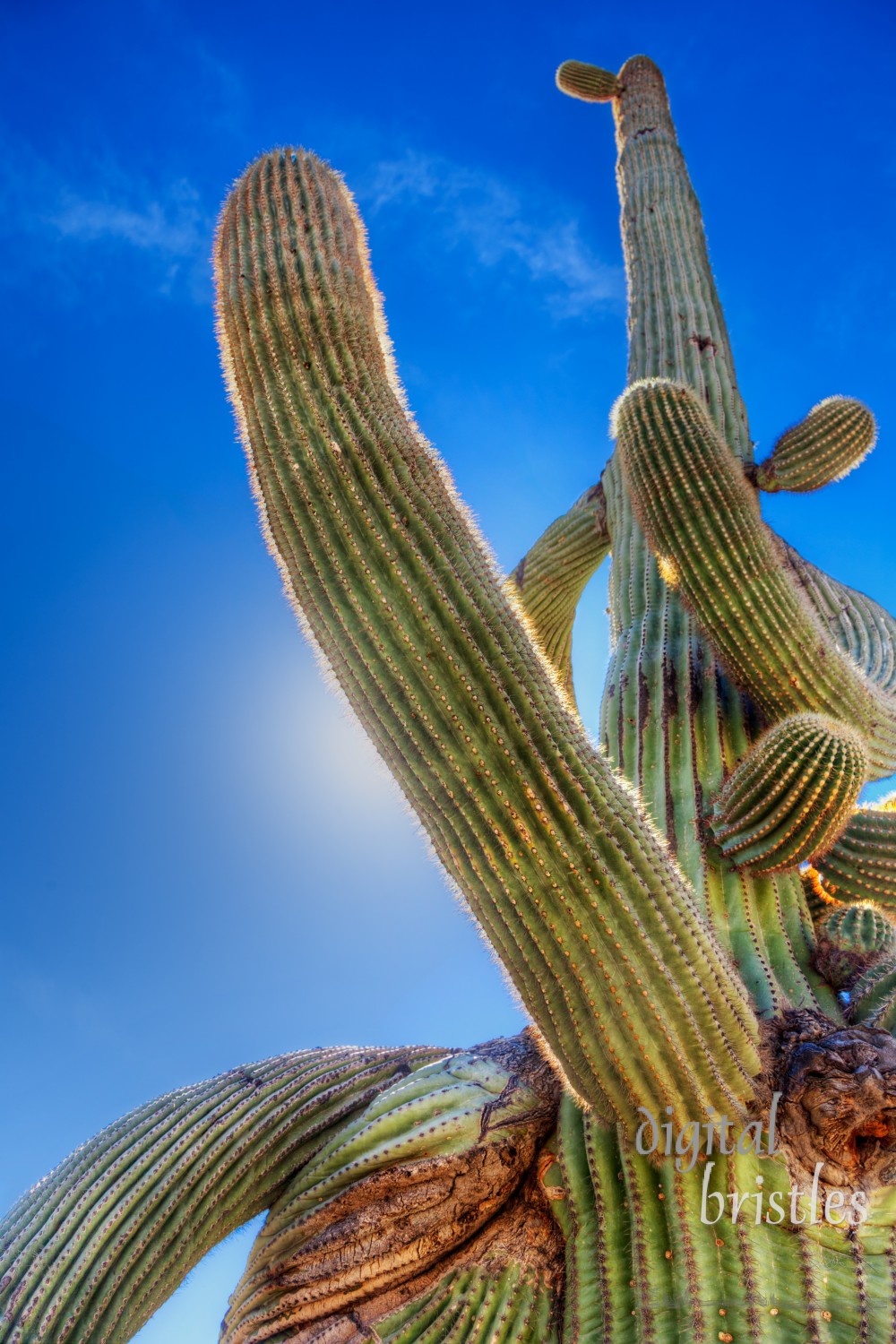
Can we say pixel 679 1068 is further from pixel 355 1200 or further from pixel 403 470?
pixel 403 470

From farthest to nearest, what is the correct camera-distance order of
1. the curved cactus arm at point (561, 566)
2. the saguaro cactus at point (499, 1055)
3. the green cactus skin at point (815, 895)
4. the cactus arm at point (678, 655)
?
the curved cactus arm at point (561, 566)
the green cactus skin at point (815, 895)
the cactus arm at point (678, 655)
the saguaro cactus at point (499, 1055)

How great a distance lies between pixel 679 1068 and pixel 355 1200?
951 mm

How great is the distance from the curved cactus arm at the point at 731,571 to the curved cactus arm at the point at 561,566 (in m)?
0.90

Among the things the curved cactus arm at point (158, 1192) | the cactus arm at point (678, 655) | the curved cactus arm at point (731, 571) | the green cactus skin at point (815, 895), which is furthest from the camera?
the curved cactus arm at point (731, 571)

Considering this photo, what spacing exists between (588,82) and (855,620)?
4.53 meters

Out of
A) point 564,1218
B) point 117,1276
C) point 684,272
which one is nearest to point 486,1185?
point 564,1218

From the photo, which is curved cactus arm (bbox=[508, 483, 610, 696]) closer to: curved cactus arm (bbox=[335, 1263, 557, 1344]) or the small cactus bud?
the small cactus bud

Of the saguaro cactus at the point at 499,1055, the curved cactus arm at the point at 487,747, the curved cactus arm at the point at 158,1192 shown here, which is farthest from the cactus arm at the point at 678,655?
the curved cactus arm at the point at 158,1192

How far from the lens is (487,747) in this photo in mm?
2277

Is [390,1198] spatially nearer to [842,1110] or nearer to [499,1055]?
[499,1055]

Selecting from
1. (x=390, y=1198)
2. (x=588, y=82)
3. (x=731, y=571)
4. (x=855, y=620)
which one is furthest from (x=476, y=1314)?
(x=588, y=82)

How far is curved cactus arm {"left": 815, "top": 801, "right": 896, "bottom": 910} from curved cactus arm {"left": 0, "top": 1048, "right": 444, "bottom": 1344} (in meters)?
1.58

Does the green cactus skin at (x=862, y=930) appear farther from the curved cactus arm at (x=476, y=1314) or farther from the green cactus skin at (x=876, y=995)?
the curved cactus arm at (x=476, y=1314)

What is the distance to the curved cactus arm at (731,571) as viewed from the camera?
3.41 metres
